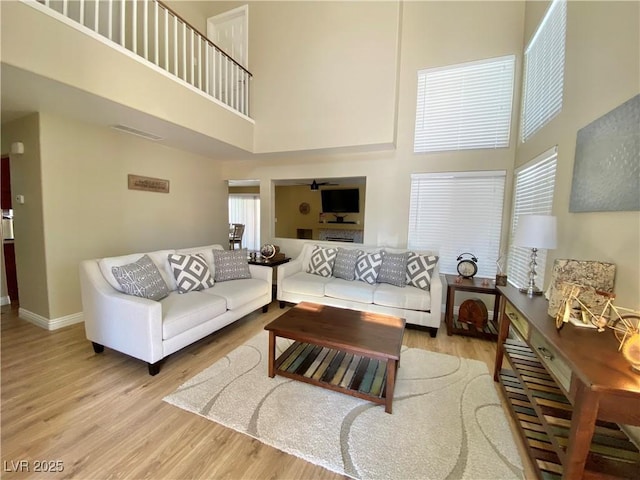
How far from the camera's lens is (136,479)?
4.38 feet

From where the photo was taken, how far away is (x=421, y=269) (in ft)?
10.9

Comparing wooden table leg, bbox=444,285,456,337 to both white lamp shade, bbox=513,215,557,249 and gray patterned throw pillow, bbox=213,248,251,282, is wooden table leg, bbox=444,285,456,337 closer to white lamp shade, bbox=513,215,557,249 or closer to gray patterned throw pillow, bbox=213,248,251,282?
white lamp shade, bbox=513,215,557,249

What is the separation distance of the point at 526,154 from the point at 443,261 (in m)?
1.66

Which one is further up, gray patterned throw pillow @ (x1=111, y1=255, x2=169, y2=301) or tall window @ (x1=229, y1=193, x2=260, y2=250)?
tall window @ (x1=229, y1=193, x2=260, y2=250)

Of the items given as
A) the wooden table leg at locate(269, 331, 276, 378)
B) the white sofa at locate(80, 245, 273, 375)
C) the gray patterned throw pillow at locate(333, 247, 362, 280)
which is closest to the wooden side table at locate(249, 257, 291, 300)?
the gray patterned throw pillow at locate(333, 247, 362, 280)

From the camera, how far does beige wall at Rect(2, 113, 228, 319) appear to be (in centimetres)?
290

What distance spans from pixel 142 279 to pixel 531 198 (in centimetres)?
402

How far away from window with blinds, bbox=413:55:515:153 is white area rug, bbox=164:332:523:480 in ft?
9.57

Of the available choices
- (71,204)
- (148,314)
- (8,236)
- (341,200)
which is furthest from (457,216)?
(8,236)

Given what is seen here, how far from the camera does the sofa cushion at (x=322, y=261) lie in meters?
3.85

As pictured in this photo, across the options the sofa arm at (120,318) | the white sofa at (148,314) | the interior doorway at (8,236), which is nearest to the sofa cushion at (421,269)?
the white sofa at (148,314)

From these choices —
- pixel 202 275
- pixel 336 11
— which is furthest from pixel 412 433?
pixel 336 11

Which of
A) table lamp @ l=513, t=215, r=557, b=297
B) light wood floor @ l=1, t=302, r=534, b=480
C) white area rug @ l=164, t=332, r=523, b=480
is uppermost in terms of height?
table lamp @ l=513, t=215, r=557, b=297

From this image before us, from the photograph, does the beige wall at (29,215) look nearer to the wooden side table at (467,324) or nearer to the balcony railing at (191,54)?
the balcony railing at (191,54)
